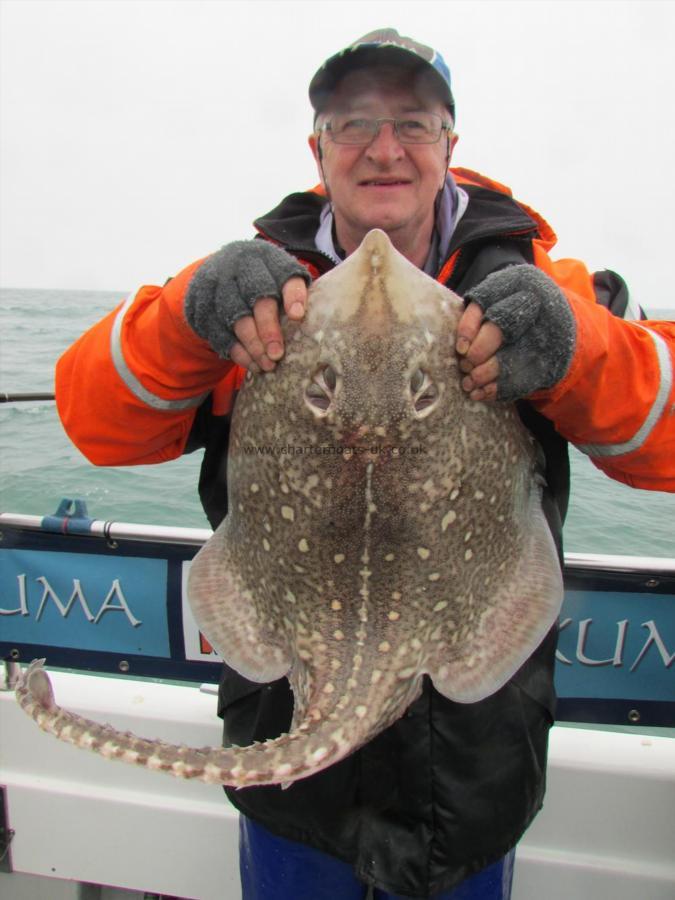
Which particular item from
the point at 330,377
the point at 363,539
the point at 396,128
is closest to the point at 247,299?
the point at 330,377

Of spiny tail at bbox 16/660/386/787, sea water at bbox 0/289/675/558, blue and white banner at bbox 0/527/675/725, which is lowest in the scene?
sea water at bbox 0/289/675/558

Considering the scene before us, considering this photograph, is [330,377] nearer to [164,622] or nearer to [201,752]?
[201,752]

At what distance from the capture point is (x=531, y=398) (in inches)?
71.4

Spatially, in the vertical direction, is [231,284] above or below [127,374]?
above

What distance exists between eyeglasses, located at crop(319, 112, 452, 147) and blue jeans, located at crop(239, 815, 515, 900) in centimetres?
239

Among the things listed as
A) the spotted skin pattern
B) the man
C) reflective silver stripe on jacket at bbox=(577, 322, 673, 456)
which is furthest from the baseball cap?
reflective silver stripe on jacket at bbox=(577, 322, 673, 456)

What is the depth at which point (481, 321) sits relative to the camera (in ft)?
5.06

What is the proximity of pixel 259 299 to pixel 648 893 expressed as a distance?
3.06 metres

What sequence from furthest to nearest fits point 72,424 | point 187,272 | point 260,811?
point 260,811
point 72,424
point 187,272

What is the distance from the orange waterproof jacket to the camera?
1.77 metres

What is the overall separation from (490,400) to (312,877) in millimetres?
1804

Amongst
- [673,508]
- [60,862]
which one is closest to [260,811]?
[60,862]

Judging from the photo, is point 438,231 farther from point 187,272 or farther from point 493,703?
point 493,703

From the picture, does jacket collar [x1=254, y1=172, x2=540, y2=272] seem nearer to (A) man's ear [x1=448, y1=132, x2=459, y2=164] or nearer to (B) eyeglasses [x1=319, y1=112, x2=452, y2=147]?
(A) man's ear [x1=448, y1=132, x2=459, y2=164]
